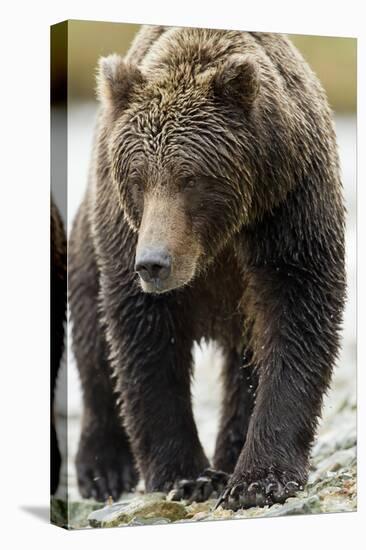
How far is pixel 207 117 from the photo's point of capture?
9031mm

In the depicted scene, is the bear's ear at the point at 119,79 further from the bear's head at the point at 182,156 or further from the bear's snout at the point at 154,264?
the bear's snout at the point at 154,264

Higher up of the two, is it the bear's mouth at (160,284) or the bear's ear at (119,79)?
the bear's ear at (119,79)

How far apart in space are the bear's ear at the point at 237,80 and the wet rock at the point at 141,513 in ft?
9.14

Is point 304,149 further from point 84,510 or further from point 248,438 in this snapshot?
point 84,510

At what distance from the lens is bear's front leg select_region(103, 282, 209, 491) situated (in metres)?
9.75

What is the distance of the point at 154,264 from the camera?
8.68m

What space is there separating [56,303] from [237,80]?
1950 millimetres

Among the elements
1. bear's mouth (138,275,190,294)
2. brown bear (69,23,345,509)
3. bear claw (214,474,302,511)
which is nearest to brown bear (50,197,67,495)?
brown bear (69,23,345,509)

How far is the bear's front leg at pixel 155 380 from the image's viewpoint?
32.0ft

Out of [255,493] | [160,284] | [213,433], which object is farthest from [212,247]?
[213,433]

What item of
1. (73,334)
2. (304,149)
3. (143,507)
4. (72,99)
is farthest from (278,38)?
(143,507)

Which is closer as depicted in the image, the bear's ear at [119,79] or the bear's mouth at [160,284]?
the bear's mouth at [160,284]

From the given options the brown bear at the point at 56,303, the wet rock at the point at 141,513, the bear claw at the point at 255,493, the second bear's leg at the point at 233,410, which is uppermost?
the brown bear at the point at 56,303

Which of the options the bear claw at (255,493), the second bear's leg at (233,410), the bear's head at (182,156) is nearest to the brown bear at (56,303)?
the bear's head at (182,156)
